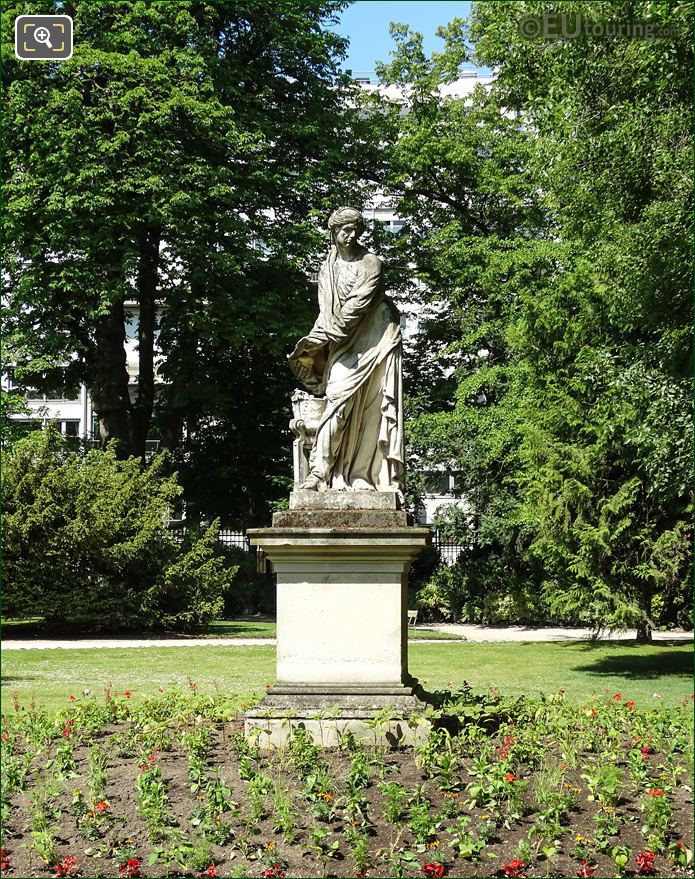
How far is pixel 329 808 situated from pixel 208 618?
17454mm

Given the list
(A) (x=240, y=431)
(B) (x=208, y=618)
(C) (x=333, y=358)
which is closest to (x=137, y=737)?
(C) (x=333, y=358)

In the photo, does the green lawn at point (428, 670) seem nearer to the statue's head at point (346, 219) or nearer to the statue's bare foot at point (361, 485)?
the statue's bare foot at point (361, 485)

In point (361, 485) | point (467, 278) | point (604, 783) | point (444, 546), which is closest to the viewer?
point (604, 783)

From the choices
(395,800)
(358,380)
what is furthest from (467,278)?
(395,800)

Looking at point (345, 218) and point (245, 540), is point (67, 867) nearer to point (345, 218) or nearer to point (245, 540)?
point (345, 218)

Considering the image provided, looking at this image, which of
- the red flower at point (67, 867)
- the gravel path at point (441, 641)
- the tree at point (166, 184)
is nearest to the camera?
the red flower at point (67, 867)

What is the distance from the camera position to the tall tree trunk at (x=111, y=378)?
25797 mm

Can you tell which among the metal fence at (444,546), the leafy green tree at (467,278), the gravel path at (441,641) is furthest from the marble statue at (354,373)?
the metal fence at (444,546)

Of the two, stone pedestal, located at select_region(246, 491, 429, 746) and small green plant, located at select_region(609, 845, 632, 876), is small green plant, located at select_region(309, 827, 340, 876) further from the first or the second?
stone pedestal, located at select_region(246, 491, 429, 746)

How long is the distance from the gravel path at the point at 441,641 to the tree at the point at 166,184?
5102 millimetres

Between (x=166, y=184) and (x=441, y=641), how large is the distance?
11.0 m

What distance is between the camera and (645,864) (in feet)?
20.1

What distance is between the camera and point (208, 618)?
23828 millimetres

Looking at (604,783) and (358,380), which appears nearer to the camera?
(604,783)
